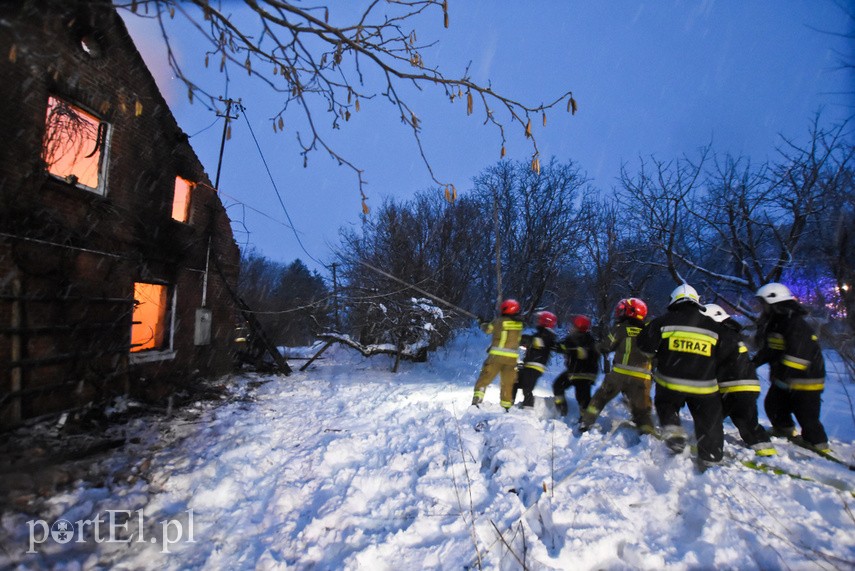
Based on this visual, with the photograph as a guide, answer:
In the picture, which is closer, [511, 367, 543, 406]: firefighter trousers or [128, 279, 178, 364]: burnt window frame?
[511, 367, 543, 406]: firefighter trousers

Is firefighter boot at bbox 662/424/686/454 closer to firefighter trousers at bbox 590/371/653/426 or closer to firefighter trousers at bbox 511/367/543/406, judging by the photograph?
firefighter trousers at bbox 590/371/653/426

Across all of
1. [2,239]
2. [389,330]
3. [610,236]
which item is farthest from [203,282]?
[610,236]

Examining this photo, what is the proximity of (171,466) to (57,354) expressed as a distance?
305cm

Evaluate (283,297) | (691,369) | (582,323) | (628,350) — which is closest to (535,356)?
(582,323)

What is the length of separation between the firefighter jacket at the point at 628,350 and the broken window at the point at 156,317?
8626mm

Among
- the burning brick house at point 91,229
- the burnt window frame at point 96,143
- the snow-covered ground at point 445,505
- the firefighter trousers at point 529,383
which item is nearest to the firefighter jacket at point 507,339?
the firefighter trousers at point 529,383

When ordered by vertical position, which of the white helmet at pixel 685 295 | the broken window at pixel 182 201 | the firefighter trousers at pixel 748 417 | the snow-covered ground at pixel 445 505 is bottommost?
the snow-covered ground at pixel 445 505

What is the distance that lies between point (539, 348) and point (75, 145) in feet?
27.9

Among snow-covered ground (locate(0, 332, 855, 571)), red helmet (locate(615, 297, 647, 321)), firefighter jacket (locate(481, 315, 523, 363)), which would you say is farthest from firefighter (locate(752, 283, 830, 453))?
firefighter jacket (locate(481, 315, 523, 363))

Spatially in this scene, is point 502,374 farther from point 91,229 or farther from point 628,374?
point 91,229

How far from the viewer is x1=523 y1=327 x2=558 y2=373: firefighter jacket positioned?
20.6 ft

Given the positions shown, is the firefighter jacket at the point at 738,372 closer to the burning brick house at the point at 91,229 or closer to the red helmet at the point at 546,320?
the red helmet at the point at 546,320

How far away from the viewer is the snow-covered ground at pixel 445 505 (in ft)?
8.47

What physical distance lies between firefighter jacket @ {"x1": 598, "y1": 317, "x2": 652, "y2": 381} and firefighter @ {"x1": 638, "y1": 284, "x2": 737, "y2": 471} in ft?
1.79
